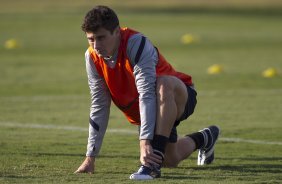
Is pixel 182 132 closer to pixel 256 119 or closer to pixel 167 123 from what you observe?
pixel 256 119

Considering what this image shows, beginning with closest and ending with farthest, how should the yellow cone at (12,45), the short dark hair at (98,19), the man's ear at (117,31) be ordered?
the short dark hair at (98,19) < the man's ear at (117,31) < the yellow cone at (12,45)

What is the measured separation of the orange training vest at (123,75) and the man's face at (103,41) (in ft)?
0.56

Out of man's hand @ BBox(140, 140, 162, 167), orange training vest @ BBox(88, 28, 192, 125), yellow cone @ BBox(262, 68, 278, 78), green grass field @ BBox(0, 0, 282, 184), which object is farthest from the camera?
yellow cone @ BBox(262, 68, 278, 78)

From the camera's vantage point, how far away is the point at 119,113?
14523mm

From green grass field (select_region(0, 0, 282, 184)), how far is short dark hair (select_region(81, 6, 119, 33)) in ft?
4.49

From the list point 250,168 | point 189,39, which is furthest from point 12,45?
point 250,168

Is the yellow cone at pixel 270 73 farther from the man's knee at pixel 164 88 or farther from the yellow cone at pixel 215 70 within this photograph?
the man's knee at pixel 164 88

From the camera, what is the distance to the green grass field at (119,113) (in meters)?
8.87

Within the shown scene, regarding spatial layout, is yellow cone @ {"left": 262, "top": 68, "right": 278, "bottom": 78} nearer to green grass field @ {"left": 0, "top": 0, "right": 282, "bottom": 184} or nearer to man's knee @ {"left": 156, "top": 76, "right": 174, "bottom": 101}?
green grass field @ {"left": 0, "top": 0, "right": 282, "bottom": 184}

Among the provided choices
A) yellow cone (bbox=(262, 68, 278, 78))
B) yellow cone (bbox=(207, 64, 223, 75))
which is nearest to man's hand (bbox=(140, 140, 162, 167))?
yellow cone (bbox=(262, 68, 278, 78))

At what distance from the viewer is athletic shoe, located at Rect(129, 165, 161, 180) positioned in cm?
811

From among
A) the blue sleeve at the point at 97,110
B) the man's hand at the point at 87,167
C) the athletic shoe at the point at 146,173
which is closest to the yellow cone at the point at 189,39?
the blue sleeve at the point at 97,110

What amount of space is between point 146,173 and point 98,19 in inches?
57.2

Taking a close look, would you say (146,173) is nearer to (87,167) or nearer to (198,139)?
(87,167)
